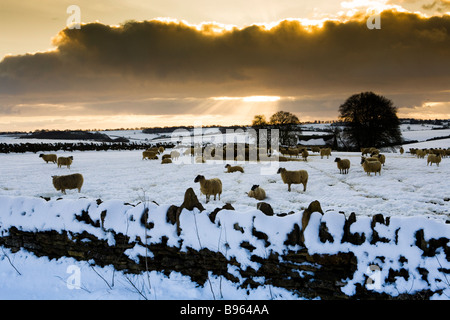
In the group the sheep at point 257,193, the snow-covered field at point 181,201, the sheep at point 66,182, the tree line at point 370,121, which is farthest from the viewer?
the tree line at point 370,121

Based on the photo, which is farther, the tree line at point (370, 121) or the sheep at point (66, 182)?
the tree line at point (370, 121)

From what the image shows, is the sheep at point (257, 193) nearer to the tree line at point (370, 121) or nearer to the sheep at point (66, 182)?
the sheep at point (66, 182)

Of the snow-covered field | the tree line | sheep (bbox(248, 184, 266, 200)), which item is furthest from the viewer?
the tree line

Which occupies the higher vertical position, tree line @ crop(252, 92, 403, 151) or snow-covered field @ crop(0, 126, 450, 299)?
tree line @ crop(252, 92, 403, 151)

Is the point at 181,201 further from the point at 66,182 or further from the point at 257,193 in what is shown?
the point at 66,182

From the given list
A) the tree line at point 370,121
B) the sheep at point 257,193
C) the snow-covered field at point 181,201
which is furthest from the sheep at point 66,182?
the tree line at point 370,121

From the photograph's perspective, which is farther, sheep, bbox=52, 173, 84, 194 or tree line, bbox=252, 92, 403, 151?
tree line, bbox=252, 92, 403, 151

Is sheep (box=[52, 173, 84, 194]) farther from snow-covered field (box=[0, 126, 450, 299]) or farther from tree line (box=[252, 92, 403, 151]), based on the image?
tree line (box=[252, 92, 403, 151])

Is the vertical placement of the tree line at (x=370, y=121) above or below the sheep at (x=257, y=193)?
above

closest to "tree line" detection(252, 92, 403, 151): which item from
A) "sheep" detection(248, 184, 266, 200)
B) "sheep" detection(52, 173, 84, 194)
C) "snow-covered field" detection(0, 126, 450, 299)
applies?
"snow-covered field" detection(0, 126, 450, 299)

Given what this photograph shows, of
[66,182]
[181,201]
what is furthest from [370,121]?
[66,182]

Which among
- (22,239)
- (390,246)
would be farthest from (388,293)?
(22,239)

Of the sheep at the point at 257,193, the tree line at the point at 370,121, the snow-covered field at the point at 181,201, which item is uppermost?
the tree line at the point at 370,121

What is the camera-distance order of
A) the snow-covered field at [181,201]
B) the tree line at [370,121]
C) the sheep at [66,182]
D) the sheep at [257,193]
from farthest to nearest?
1. the tree line at [370,121]
2. the sheep at [66,182]
3. the sheep at [257,193]
4. the snow-covered field at [181,201]
